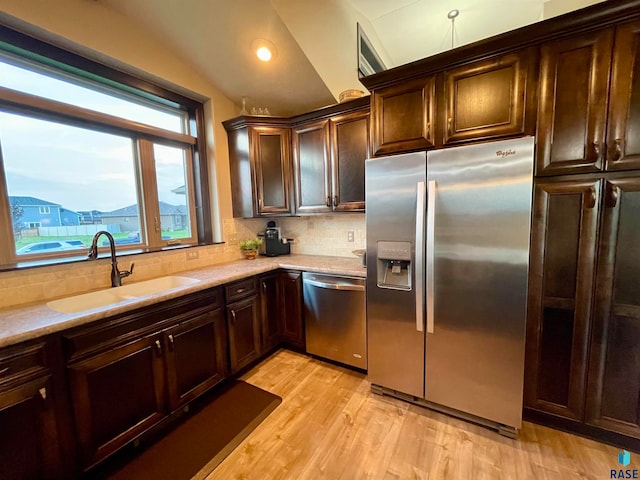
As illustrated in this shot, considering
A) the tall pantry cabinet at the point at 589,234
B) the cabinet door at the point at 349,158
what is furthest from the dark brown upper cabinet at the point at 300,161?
the tall pantry cabinet at the point at 589,234

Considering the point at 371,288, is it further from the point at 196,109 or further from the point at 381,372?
the point at 196,109

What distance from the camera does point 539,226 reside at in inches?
61.4

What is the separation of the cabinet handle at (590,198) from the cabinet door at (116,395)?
2615 millimetres

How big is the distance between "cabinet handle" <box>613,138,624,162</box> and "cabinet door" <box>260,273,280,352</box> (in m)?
2.43

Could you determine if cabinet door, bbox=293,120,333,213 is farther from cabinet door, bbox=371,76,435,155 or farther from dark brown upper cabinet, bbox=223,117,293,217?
cabinet door, bbox=371,76,435,155

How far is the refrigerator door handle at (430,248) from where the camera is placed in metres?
1.65

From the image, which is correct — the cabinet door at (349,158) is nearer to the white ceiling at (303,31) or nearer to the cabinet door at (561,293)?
the white ceiling at (303,31)

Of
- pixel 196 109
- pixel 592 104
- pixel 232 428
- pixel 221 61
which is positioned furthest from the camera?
pixel 196 109

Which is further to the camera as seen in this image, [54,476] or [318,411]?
[318,411]

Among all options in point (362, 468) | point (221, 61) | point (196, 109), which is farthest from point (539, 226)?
point (196, 109)

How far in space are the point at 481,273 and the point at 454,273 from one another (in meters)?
0.15

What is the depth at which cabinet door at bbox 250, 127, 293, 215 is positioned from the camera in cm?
268

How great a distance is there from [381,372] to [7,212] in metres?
2.71

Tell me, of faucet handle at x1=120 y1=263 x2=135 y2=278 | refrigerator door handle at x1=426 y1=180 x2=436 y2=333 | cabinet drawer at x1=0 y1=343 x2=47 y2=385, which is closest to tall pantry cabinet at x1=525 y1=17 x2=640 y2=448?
refrigerator door handle at x1=426 y1=180 x2=436 y2=333
